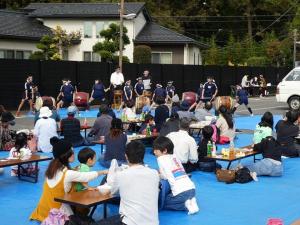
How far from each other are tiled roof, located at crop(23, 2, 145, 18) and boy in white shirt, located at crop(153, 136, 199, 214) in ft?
115

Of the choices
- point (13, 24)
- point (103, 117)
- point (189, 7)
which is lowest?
point (103, 117)

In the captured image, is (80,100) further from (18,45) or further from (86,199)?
(86,199)

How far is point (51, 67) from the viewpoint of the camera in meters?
27.2

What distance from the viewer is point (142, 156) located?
6746 mm

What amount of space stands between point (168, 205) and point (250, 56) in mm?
47443

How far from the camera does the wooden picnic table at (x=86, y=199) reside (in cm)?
686

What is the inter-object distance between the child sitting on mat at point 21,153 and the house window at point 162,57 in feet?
114

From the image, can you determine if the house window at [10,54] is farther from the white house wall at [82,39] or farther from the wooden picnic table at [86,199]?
the wooden picnic table at [86,199]

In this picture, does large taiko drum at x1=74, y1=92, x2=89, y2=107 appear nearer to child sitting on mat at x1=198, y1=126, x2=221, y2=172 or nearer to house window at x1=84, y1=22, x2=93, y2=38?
child sitting on mat at x1=198, y1=126, x2=221, y2=172

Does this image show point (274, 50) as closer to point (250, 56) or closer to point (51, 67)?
point (250, 56)

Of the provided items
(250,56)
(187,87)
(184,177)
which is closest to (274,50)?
(250,56)

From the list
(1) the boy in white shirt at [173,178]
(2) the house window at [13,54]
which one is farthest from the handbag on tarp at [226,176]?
(2) the house window at [13,54]

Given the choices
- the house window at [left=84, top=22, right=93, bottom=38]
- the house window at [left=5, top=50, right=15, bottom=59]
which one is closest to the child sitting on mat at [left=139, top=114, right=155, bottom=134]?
the house window at [left=5, top=50, right=15, bottom=59]

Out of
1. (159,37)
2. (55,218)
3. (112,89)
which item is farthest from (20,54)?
(55,218)
